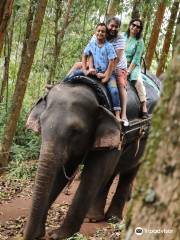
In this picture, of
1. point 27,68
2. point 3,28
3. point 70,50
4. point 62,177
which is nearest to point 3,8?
point 3,28

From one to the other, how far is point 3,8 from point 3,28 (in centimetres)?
26

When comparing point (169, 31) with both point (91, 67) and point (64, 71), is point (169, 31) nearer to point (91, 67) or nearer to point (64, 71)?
point (64, 71)

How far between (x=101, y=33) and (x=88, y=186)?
1.92m

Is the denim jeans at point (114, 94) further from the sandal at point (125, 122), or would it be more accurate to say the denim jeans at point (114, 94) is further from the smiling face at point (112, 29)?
the smiling face at point (112, 29)

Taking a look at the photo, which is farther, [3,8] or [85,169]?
[85,169]

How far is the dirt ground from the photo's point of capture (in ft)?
21.8

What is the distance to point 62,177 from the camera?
268 inches

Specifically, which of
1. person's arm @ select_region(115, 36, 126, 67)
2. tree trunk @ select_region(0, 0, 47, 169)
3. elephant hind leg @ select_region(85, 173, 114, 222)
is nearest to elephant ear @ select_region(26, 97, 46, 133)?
person's arm @ select_region(115, 36, 126, 67)

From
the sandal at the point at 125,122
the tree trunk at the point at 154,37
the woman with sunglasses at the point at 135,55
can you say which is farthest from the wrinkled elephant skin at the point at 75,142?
the tree trunk at the point at 154,37

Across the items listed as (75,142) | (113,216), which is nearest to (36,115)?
(75,142)

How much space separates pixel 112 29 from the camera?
7168 mm

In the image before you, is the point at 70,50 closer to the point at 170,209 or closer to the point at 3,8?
the point at 3,8

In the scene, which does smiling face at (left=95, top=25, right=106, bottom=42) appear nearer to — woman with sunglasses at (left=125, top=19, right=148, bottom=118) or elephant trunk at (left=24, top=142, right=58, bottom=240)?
woman with sunglasses at (left=125, top=19, right=148, bottom=118)

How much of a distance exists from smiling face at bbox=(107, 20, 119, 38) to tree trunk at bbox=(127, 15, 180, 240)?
15.8ft
